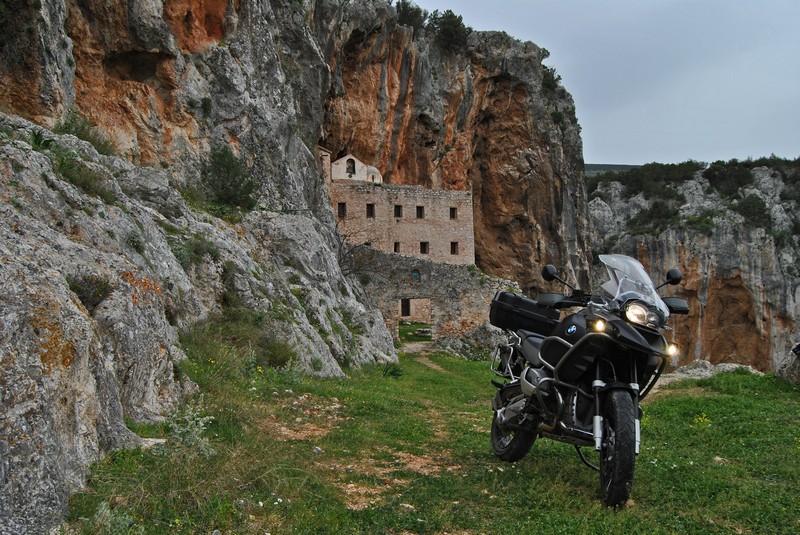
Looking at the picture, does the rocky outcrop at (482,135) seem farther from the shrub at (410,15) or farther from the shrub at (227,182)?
the shrub at (227,182)

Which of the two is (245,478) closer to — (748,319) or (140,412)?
(140,412)

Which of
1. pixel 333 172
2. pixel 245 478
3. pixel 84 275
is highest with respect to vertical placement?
pixel 333 172

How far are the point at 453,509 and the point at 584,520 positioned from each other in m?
0.94

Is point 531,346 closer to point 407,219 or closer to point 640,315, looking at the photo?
point 640,315

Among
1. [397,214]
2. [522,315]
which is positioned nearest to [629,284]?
[522,315]

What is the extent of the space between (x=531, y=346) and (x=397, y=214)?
30.9 metres

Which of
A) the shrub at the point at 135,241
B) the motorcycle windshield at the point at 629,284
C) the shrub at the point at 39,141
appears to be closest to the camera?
the motorcycle windshield at the point at 629,284

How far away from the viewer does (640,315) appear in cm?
504

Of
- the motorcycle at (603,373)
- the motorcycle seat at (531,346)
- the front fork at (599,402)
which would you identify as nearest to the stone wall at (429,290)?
the motorcycle seat at (531,346)

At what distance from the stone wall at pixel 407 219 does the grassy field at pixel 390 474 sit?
26.2 metres

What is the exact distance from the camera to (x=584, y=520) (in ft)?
14.6

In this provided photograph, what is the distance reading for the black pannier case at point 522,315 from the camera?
691 centimetres

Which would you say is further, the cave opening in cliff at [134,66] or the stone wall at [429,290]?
the stone wall at [429,290]

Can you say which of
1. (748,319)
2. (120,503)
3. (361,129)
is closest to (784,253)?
(748,319)
